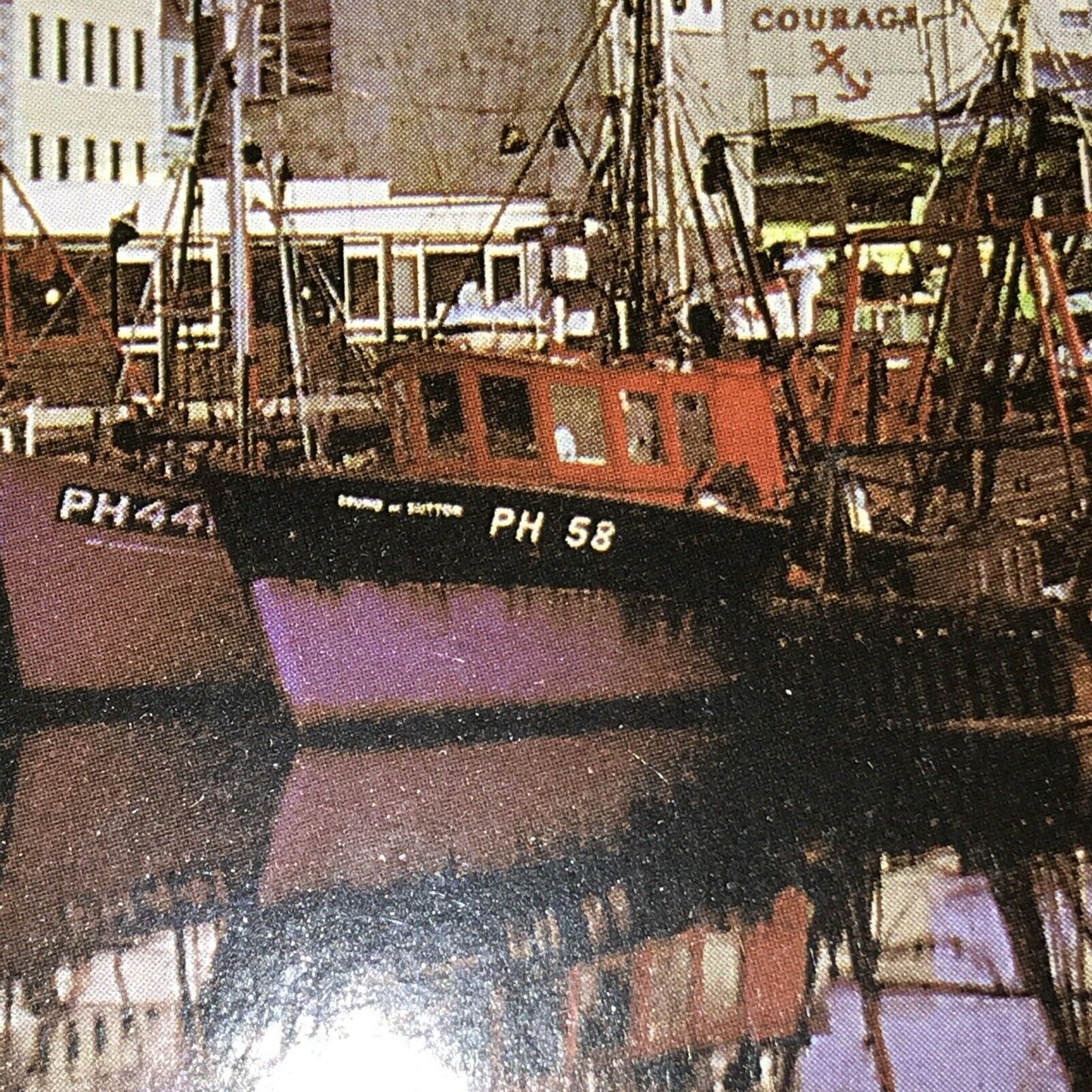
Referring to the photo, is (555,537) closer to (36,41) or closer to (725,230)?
(725,230)

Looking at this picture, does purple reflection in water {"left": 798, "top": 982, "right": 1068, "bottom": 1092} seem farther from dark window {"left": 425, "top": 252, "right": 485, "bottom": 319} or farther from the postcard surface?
dark window {"left": 425, "top": 252, "right": 485, "bottom": 319}

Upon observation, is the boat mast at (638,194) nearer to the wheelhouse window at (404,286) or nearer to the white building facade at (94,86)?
the wheelhouse window at (404,286)

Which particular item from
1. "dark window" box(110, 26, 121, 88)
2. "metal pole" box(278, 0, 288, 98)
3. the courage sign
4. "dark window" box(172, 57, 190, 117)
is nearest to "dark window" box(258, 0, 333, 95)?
"metal pole" box(278, 0, 288, 98)

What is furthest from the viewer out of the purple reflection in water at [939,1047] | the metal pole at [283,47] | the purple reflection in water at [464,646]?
the metal pole at [283,47]

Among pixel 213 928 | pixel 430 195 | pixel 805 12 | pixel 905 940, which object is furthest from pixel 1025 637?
pixel 213 928

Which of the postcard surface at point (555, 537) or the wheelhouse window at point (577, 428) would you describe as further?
the wheelhouse window at point (577, 428)

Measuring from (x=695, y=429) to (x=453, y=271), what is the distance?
0.47 meters

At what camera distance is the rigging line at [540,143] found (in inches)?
68.5

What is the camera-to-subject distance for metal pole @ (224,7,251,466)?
1707 mm

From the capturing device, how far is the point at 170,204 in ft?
5.58

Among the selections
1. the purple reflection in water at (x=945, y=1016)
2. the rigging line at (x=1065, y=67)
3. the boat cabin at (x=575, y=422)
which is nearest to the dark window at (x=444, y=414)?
the boat cabin at (x=575, y=422)

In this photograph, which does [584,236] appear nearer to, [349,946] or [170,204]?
[170,204]

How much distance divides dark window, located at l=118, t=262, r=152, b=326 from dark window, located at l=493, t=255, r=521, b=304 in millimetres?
551

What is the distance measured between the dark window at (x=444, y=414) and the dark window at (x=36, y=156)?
26.7 inches
